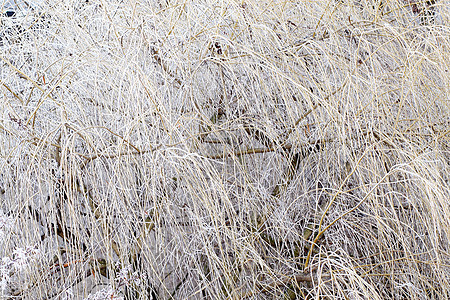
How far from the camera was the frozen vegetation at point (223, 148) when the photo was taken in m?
1.27

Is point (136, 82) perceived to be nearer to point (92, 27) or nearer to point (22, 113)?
point (22, 113)

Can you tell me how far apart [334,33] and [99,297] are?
110 cm

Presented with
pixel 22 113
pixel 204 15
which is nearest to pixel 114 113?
pixel 22 113

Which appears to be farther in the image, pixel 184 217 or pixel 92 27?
pixel 92 27

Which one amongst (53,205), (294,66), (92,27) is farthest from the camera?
(92,27)

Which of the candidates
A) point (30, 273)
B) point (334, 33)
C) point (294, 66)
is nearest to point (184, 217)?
point (30, 273)

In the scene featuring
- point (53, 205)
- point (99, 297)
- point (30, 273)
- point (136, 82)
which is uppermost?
point (136, 82)

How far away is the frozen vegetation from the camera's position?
1271mm

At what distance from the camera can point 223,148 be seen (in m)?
1.39

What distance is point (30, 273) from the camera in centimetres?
121

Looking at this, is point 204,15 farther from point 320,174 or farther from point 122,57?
point 320,174

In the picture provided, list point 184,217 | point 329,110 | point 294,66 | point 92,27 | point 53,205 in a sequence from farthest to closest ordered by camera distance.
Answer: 1. point 92,27
2. point 294,66
3. point 184,217
4. point 329,110
5. point 53,205

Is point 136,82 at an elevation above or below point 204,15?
below

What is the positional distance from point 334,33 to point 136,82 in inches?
27.7
